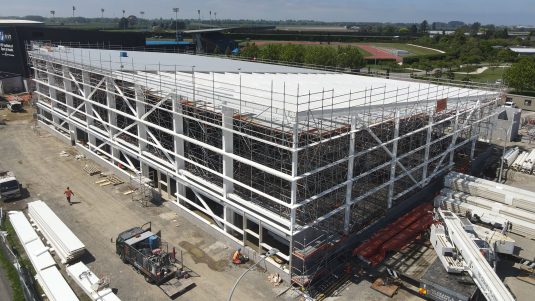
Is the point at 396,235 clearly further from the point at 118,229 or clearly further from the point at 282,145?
the point at 118,229

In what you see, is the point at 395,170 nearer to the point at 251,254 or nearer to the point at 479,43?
the point at 251,254

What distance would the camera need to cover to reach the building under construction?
21.1 metres

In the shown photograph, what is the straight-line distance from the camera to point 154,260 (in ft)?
68.7

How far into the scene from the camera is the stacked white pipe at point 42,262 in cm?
1938

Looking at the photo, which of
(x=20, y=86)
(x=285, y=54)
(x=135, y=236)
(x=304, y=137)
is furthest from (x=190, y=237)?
(x=285, y=54)

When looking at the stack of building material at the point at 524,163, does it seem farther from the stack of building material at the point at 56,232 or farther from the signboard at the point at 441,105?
the stack of building material at the point at 56,232

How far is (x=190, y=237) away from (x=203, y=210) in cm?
186

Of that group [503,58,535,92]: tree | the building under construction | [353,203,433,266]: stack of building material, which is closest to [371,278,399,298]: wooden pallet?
[353,203,433,266]: stack of building material

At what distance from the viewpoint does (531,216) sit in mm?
25359

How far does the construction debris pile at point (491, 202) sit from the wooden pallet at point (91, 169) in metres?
25.8

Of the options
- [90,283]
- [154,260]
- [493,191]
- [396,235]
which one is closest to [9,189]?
[90,283]

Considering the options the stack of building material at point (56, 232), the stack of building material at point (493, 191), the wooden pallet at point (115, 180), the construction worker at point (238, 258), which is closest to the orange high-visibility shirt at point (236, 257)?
the construction worker at point (238, 258)

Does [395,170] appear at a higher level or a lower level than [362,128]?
lower

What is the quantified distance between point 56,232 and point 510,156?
119ft
